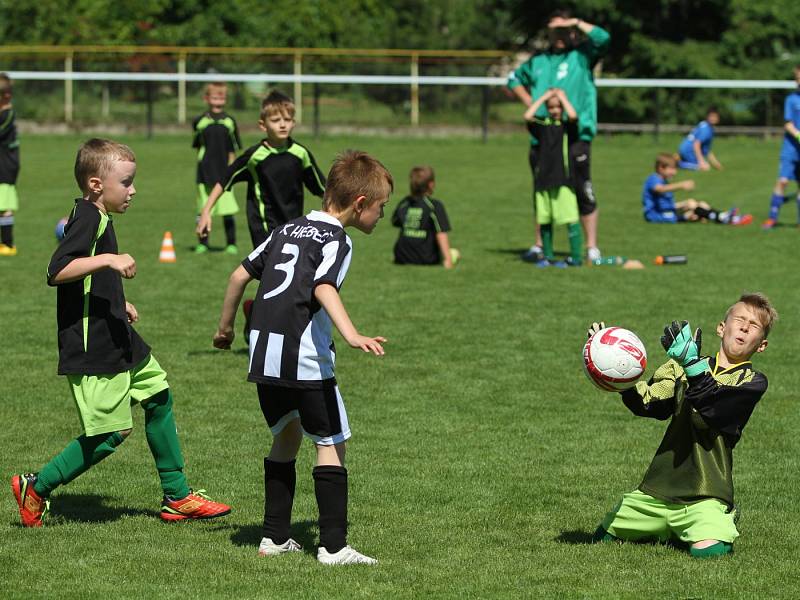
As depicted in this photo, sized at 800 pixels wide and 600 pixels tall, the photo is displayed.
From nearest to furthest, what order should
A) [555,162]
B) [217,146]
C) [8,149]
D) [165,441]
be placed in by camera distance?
[165,441]
[555,162]
[8,149]
[217,146]

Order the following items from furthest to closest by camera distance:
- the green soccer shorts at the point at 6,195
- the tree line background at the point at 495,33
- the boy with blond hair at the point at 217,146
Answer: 1. the tree line background at the point at 495,33
2. the boy with blond hair at the point at 217,146
3. the green soccer shorts at the point at 6,195

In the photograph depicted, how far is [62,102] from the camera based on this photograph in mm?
35156

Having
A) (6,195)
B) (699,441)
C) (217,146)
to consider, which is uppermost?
(217,146)

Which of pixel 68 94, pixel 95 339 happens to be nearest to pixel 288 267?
pixel 95 339

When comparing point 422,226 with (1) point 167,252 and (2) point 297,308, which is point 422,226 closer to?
(1) point 167,252

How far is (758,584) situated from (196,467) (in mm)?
3317

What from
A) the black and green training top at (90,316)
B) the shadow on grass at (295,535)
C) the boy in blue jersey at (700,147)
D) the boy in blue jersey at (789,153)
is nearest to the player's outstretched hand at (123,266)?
the black and green training top at (90,316)

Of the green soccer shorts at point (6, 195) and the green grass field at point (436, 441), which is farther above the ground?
the green soccer shorts at point (6, 195)

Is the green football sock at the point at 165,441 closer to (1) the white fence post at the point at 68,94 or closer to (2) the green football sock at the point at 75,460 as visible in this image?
(2) the green football sock at the point at 75,460

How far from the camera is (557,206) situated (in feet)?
48.4

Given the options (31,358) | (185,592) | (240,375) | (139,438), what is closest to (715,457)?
(185,592)

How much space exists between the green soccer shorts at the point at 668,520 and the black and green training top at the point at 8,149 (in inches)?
Result: 450

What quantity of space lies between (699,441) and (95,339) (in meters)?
2.83

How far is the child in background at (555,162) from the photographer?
14.6 meters
